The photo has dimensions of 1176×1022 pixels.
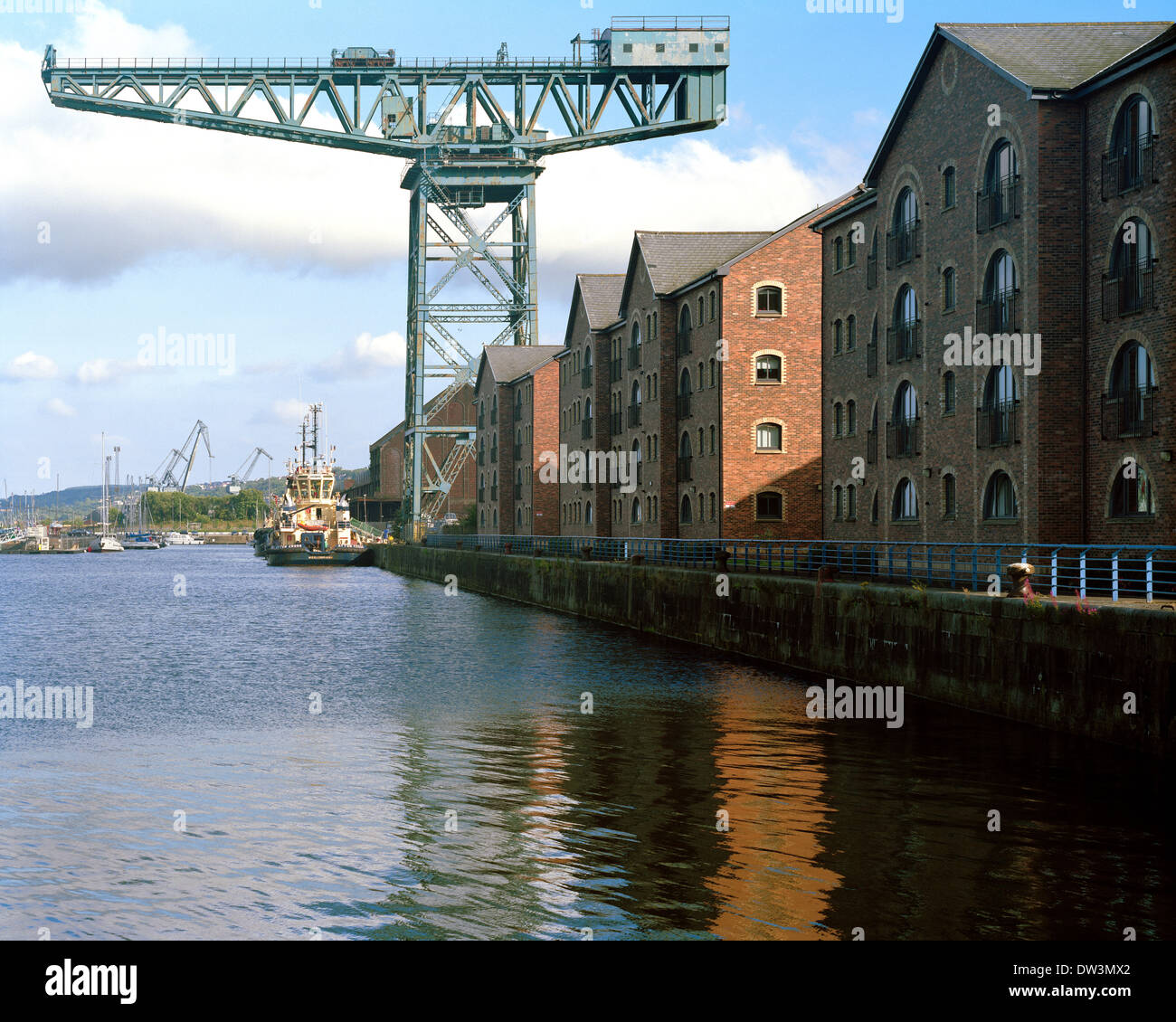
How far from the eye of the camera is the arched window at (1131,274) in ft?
84.6

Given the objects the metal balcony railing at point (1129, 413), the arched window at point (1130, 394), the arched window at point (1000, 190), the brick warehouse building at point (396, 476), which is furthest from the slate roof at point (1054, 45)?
the brick warehouse building at point (396, 476)

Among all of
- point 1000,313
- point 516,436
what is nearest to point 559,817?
point 1000,313

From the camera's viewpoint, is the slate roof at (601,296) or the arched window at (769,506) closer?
the arched window at (769,506)

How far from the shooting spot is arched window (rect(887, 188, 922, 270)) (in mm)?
35344

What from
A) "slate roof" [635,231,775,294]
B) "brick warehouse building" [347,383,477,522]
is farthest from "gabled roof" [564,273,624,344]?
"brick warehouse building" [347,383,477,522]

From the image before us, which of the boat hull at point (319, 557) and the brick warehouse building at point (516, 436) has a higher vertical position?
the brick warehouse building at point (516, 436)

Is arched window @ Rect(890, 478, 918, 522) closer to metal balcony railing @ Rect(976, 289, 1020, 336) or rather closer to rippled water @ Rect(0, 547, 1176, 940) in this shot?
metal balcony railing @ Rect(976, 289, 1020, 336)

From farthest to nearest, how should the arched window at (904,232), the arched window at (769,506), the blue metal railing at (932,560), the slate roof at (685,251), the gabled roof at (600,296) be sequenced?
the gabled roof at (600,296) < the slate roof at (685,251) < the arched window at (769,506) < the arched window at (904,232) < the blue metal railing at (932,560)

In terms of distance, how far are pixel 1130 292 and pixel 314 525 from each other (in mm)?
93494

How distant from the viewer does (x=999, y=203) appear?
3033cm

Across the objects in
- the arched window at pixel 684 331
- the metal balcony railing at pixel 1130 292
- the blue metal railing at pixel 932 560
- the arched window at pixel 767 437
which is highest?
the arched window at pixel 684 331

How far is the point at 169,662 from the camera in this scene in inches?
1281

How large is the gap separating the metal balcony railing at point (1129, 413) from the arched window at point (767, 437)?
2126 centimetres

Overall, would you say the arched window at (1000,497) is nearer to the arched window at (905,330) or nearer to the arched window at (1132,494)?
the arched window at (1132,494)
